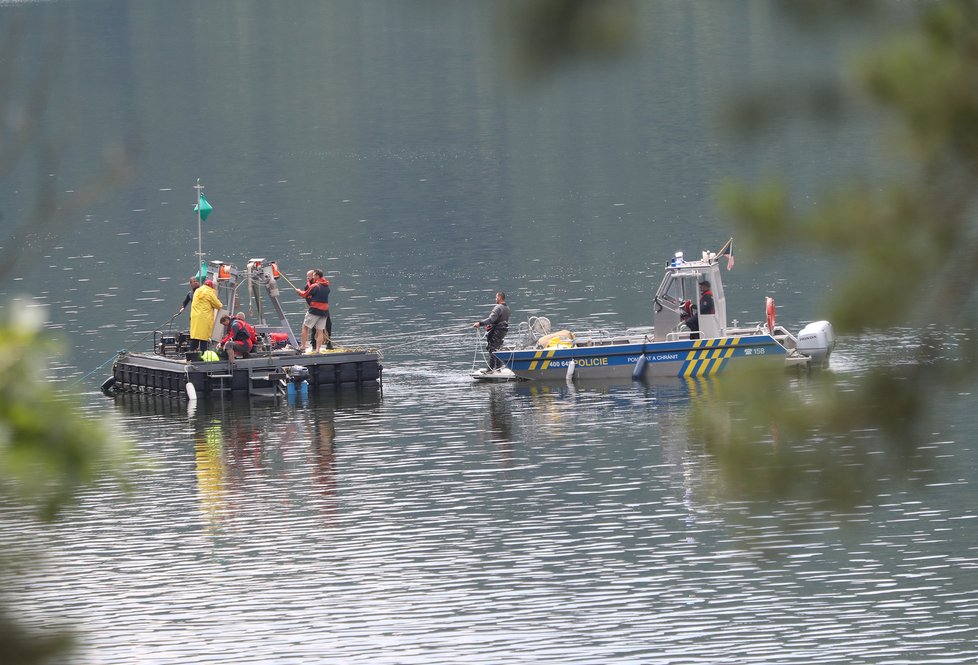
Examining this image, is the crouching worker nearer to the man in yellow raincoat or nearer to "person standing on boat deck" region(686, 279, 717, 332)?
the man in yellow raincoat

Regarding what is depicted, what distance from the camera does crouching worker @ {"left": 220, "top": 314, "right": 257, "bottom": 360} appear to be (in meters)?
32.0

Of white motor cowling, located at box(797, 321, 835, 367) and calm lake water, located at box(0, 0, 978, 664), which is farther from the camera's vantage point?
white motor cowling, located at box(797, 321, 835, 367)

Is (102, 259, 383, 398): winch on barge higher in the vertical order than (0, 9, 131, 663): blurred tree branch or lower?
lower

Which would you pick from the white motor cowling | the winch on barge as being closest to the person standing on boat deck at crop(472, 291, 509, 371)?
the winch on barge

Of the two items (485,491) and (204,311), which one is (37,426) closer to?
(485,491)

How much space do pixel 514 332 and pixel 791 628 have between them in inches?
886

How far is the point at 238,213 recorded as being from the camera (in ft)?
241

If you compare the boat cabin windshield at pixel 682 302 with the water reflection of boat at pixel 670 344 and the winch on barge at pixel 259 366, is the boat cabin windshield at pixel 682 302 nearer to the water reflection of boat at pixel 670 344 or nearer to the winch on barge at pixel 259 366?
the water reflection of boat at pixel 670 344

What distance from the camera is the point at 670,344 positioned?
32.8 m

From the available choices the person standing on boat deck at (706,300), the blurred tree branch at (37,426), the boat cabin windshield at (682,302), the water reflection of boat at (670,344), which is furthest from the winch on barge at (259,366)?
the blurred tree branch at (37,426)

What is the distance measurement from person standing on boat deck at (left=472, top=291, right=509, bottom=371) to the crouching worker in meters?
4.24

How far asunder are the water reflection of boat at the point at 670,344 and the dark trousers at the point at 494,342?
0.48 feet

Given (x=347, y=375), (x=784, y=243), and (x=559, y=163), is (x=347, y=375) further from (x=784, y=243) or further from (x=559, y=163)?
(x=559, y=163)

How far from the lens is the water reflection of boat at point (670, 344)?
31734 mm
